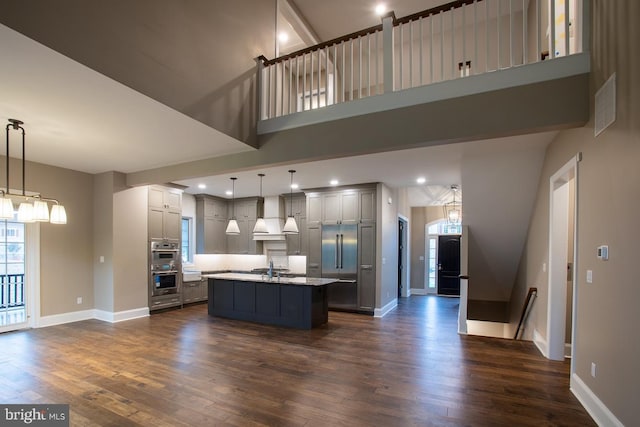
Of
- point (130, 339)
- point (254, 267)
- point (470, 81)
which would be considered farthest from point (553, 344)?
point (254, 267)

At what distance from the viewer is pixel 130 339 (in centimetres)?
496

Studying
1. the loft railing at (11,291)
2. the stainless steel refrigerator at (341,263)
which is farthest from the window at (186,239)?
the stainless steel refrigerator at (341,263)

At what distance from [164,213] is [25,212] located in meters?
3.74

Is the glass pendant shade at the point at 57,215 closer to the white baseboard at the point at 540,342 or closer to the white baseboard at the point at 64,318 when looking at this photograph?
the white baseboard at the point at 64,318

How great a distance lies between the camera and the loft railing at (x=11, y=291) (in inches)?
212

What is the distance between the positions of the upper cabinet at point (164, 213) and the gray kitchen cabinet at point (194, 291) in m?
1.23

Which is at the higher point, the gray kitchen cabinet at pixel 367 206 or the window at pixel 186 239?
the gray kitchen cabinet at pixel 367 206

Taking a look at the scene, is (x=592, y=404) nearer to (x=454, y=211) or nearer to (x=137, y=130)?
Answer: (x=137, y=130)

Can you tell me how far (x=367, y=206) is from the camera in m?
6.99

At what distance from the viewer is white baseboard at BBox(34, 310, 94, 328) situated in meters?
5.65

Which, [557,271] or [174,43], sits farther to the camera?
[557,271]

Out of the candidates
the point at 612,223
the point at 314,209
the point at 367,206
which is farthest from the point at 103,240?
the point at 612,223

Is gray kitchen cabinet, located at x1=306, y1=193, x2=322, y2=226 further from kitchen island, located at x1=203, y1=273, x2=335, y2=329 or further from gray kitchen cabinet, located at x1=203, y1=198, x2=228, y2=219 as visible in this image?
gray kitchen cabinet, located at x1=203, y1=198, x2=228, y2=219

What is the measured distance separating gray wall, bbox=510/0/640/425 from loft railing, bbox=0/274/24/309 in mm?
7973
